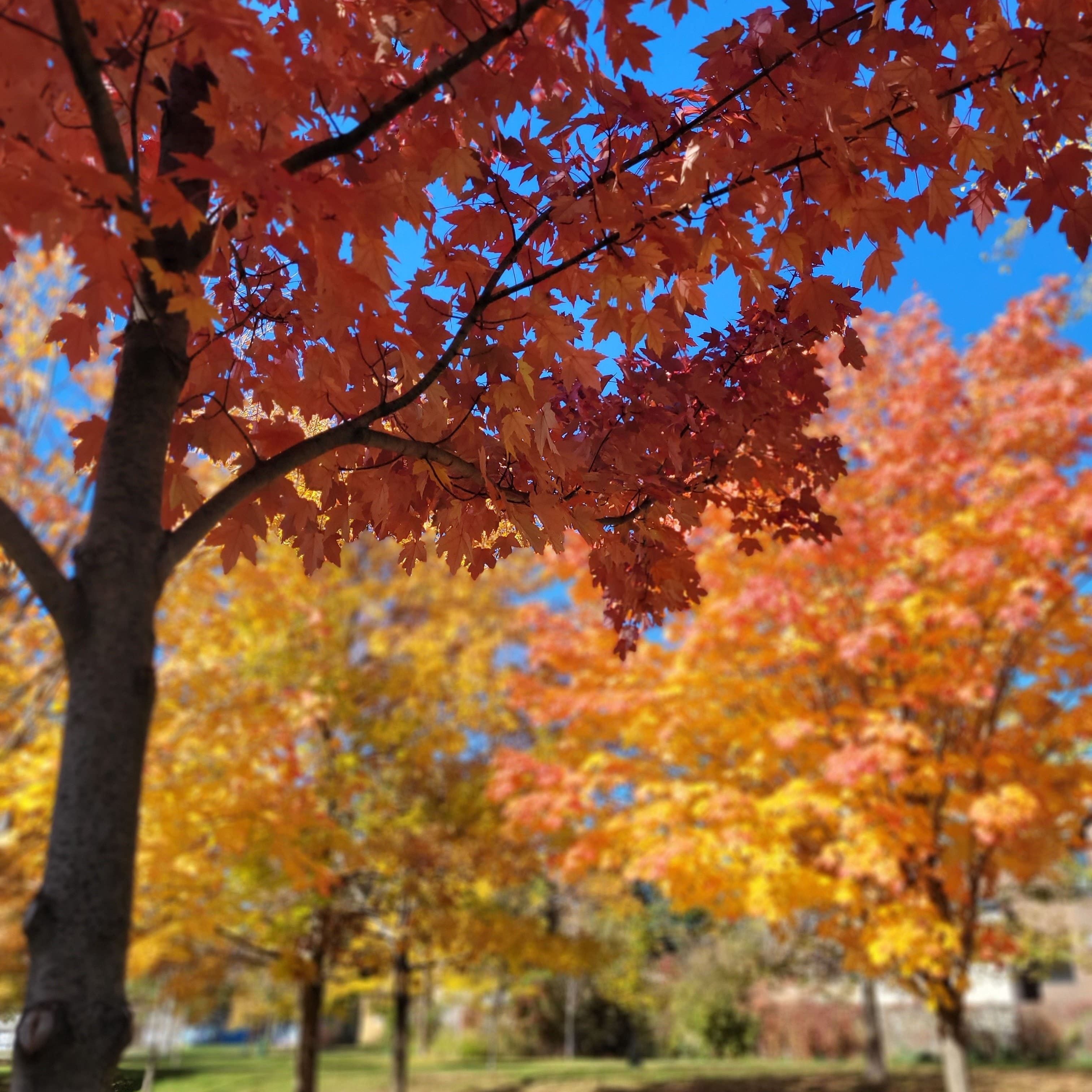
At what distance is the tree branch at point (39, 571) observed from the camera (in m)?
2.01

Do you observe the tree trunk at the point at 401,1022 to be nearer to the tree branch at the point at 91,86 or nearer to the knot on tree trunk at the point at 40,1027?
the knot on tree trunk at the point at 40,1027

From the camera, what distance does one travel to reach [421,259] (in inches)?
106

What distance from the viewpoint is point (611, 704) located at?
30.6 feet

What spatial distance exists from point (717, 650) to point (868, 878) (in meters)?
2.80

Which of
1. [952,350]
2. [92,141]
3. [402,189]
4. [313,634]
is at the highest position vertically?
[952,350]

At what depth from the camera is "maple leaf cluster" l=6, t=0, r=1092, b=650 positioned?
6.43 ft

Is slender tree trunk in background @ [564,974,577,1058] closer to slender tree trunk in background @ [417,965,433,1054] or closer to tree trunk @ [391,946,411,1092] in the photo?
slender tree trunk in background @ [417,965,433,1054]

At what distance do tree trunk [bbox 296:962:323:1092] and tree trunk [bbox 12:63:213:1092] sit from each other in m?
12.6

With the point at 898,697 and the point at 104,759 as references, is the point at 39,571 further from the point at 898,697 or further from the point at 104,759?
the point at 898,697

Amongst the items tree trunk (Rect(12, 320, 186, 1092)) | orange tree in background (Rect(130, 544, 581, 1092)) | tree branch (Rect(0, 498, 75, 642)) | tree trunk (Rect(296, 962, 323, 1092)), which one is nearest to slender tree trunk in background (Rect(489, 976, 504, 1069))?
tree trunk (Rect(296, 962, 323, 1092))

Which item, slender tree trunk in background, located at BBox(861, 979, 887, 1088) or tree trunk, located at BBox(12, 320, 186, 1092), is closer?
tree trunk, located at BBox(12, 320, 186, 1092)

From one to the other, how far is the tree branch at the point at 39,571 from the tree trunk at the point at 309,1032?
12.7 metres

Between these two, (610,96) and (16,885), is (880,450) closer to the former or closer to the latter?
(610,96)

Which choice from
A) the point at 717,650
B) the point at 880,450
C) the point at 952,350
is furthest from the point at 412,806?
the point at 952,350
